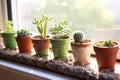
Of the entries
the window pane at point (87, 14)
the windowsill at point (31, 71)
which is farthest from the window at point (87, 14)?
the windowsill at point (31, 71)

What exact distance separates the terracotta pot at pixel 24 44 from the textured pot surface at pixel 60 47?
0.21 metres

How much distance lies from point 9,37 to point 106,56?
63cm

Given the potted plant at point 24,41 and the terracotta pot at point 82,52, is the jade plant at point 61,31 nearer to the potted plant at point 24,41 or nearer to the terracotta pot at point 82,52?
the terracotta pot at point 82,52

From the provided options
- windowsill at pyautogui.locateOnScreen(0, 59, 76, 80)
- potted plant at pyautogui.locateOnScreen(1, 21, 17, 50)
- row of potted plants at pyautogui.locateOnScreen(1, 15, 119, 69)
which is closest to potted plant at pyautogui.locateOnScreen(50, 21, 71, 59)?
row of potted plants at pyautogui.locateOnScreen(1, 15, 119, 69)

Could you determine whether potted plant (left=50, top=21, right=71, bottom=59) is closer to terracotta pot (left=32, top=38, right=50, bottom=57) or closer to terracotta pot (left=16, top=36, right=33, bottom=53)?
terracotta pot (left=32, top=38, right=50, bottom=57)

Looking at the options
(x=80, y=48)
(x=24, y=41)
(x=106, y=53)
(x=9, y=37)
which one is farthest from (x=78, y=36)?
(x=9, y=37)

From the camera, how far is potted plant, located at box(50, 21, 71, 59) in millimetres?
1243

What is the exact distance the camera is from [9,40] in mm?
1508

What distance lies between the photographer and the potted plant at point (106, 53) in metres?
1.10

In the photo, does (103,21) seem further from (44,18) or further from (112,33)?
(44,18)

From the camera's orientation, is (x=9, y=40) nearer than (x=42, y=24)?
No

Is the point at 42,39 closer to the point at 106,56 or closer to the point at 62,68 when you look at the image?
the point at 62,68

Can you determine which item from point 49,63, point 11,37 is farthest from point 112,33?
point 11,37

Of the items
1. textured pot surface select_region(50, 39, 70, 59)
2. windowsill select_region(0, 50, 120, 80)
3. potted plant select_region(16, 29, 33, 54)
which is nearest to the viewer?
windowsill select_region(0, 50, 120, 80)
